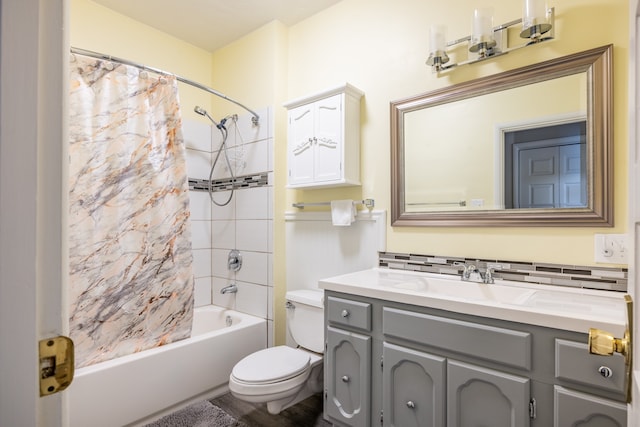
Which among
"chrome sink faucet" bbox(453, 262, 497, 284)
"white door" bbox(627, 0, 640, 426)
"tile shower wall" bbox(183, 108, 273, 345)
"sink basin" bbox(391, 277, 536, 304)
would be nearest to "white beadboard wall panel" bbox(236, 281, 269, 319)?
→ "tile shower wall" bbox(183, 108, 273, 345)

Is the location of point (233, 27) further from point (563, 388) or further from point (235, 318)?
point (563, 388)

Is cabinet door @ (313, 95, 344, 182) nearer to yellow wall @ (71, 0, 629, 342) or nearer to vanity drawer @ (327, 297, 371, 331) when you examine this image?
yellow wall @ (71, 0, 629, 342)

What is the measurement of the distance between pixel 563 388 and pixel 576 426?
0.37 ft

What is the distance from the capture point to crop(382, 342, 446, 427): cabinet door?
4.39 ft

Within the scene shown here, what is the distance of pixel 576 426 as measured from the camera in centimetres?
107

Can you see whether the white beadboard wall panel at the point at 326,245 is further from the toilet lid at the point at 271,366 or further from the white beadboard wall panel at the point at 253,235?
the toilet lid at the point at 271,366

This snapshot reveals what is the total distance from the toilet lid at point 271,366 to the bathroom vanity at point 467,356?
0.22m

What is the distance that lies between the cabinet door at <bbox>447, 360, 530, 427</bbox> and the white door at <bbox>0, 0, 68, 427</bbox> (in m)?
1.25

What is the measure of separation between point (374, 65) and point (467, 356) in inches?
66.9

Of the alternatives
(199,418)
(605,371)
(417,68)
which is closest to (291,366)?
(199,418)

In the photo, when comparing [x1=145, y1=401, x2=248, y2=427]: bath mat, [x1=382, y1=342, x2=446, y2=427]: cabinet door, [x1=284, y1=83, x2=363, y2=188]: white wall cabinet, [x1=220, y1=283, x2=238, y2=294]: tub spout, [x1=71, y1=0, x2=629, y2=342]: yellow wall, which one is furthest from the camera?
[x1=220, y1=283, x2=238, y2=294]: tub spout

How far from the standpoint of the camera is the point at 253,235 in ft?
8.61

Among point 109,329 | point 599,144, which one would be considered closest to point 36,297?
point 109,329

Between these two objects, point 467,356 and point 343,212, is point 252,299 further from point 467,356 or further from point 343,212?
point 467,356
